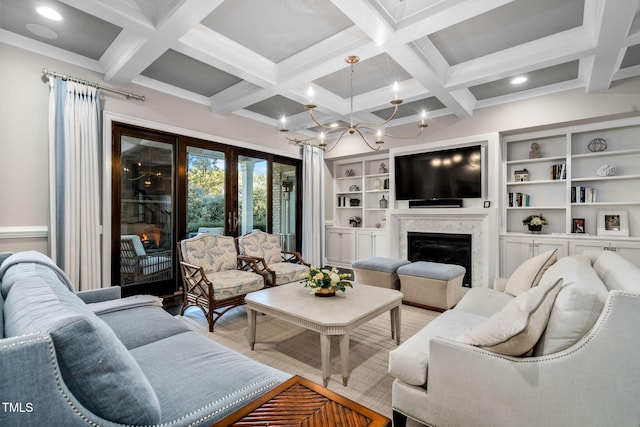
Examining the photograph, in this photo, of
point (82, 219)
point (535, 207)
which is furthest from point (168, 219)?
point (535, 207)

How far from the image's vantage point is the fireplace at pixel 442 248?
483 cm

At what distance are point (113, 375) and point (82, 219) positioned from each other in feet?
10.1

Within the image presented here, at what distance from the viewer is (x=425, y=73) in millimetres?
3268

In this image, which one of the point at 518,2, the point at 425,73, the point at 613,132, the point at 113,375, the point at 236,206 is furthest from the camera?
the point at 236,206

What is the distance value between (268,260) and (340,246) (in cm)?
253

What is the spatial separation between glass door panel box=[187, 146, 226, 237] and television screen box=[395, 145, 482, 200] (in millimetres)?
3023

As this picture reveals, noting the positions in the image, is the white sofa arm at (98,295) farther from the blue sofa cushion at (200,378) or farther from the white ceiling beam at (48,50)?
the white ceiling beam at (48,50)

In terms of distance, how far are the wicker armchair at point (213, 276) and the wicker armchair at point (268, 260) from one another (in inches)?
5.4

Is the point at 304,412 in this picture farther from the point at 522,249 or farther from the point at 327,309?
the point at 522,249

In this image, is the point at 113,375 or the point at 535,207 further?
the point at 535,207

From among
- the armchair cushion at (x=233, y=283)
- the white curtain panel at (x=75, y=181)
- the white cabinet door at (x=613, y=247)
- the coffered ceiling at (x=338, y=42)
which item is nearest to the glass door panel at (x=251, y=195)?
the coffered ceiling at (x=338, y=42)

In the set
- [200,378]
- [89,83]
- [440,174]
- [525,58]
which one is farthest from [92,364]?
[440,174]

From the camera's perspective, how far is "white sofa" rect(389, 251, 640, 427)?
1164 millimetres

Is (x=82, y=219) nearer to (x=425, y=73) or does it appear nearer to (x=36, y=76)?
(x=36, y=76)
